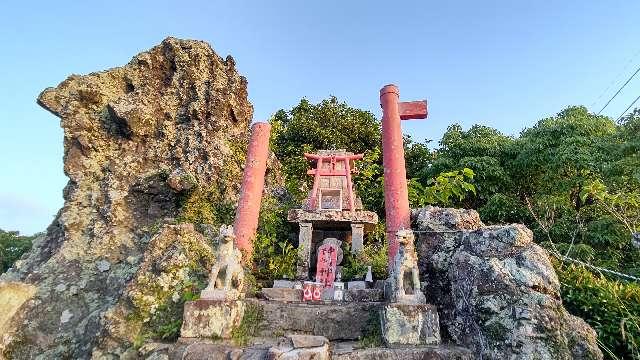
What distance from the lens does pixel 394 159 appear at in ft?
22.9

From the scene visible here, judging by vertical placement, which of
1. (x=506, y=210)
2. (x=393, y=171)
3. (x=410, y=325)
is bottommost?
(x=410, y=325)

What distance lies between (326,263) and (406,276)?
11.7 ft

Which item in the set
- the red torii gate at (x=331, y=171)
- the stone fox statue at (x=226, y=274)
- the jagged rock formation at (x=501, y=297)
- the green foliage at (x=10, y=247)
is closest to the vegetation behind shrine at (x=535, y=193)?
the jagged rock formation at (x=501, y=297)

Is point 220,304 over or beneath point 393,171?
beneath

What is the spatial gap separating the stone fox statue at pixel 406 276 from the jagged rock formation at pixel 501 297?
1.82 feet

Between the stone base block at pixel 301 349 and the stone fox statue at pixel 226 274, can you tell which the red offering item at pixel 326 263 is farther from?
the stone base block at pixel 301 349

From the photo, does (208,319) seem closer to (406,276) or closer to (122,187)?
(406,276)

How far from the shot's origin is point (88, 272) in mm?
6711

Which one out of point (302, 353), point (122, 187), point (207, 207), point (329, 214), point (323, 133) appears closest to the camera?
point (302, 353)

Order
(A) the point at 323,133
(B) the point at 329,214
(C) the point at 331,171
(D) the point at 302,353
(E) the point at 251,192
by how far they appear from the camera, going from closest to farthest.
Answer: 1. (D) the point at 302,353
2. (E) the point at 251,192
3. (B) the point at 329,214
4. (C) the point at 331,171
5. (A) the point at 323,133

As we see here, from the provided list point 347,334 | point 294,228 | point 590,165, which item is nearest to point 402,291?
point 347,334

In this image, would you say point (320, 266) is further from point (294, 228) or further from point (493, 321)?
point (493, 321)

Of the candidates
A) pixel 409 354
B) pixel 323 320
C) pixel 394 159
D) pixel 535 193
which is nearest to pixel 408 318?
pixel 409 354

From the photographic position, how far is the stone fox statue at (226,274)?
4.98 m
